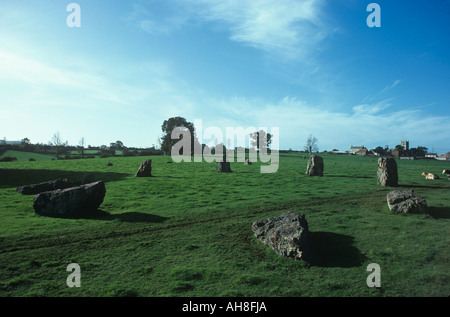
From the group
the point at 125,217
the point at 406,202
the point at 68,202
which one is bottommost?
the point at 125,217

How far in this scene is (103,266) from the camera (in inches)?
332

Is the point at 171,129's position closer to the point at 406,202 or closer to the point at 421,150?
the point at 406,202

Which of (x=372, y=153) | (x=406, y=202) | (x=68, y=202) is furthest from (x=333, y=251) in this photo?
(x=372, y=153)

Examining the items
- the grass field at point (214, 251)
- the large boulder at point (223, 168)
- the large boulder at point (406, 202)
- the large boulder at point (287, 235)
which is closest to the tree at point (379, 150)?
the large boulder at point (223, 168)

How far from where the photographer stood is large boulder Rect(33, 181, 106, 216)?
13953 mm

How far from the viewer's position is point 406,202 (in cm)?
1429

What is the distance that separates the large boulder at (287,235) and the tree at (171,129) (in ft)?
235

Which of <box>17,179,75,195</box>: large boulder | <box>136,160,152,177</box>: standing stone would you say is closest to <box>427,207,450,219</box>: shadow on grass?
<box>17,179,75,195</box>: large boulder

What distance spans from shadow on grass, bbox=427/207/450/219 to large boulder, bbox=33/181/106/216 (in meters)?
17.6

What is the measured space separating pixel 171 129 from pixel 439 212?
76.6m

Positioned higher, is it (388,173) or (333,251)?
(388,173)

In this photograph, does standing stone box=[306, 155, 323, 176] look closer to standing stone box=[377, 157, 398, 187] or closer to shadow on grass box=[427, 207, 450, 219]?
standing stone box=[377, 157, 398, 187]

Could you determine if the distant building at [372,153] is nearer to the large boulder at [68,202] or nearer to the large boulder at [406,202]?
the large boulder at [406,202]
